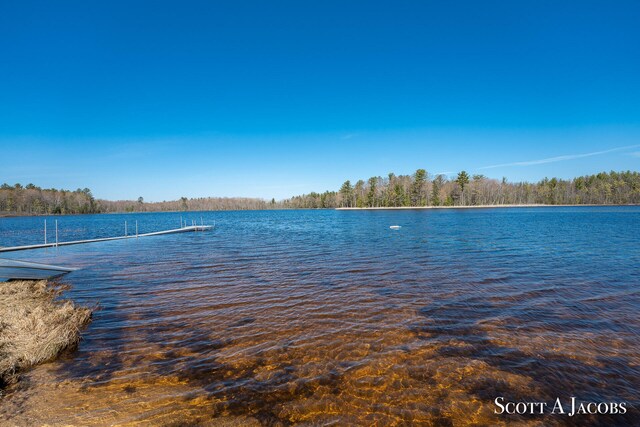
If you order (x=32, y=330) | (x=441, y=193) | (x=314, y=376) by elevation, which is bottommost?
(x=314, y=376)

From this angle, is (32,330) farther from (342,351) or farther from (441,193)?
(441,193)

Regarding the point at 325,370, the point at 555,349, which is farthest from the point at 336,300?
the point at 555,349

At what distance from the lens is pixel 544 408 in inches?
187

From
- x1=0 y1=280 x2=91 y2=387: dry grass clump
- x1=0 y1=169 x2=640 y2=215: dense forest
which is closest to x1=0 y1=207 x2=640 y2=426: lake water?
x1=0 y1=280 x2=91 y2=387: dry grass clump

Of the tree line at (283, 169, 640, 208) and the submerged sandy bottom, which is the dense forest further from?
the submerged sandy bottom

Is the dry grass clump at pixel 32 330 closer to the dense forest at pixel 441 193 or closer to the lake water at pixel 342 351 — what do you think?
A: the lake water at pixel 342 351

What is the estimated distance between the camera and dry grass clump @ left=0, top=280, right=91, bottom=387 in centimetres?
573

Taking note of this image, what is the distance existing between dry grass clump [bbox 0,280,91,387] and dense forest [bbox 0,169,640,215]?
431 feet

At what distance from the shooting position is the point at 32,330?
22.7ft

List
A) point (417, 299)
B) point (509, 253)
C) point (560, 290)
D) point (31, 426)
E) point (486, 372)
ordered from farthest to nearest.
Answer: point (509, 253)
point (560, 290)
point (417, 299)
point (486, 372)
point (31, 426)

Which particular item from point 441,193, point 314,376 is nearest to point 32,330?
point 314,376

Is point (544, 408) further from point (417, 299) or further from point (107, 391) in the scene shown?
point (107, 391)

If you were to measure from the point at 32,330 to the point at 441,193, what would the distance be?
5834 inches

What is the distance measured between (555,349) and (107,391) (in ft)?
28.8
